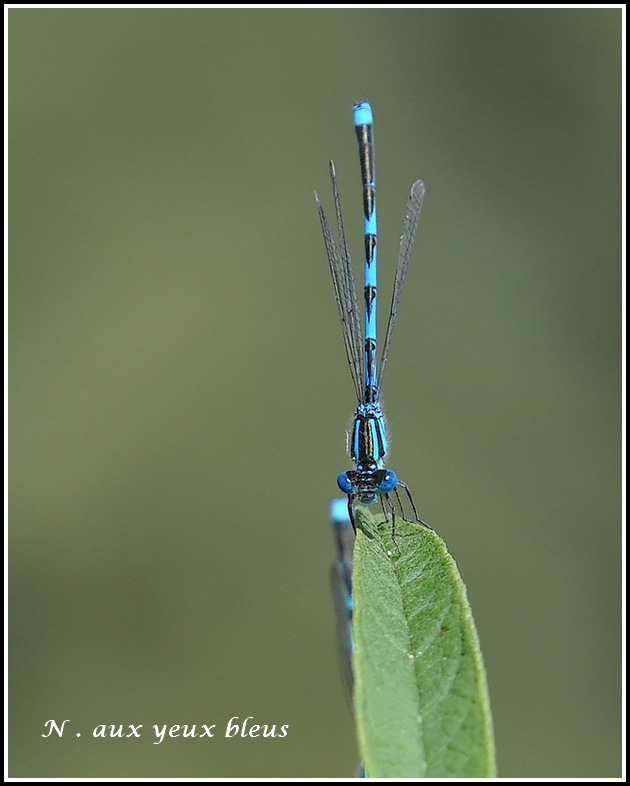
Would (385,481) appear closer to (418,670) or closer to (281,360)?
(418,670)

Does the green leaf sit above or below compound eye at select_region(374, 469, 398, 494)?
below

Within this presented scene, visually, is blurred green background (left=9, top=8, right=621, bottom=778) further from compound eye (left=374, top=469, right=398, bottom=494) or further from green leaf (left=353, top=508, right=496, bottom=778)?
green leaf (left=353, top=508, right=496, bottom=778)

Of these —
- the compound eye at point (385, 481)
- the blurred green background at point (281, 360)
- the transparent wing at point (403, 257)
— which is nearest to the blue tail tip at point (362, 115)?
the transparent wing at point (403, 257)

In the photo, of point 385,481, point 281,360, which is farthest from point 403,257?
point 281,360

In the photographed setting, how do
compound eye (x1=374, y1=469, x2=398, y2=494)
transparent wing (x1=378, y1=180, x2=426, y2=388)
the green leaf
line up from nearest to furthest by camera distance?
1. the green leaf
2. compound eye (x1=374, y1=469, x2=398, y2=494)
3. transparent wing (x1=378, y1=180, x2=426, y2=388)

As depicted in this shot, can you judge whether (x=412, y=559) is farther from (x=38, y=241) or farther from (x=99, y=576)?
(x=38, y=241)

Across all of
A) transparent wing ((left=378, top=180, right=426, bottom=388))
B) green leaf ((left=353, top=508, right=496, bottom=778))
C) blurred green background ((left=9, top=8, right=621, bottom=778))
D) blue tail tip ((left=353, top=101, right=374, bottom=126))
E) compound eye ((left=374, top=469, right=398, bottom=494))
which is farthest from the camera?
blurred green background ((left=9, top=8, right=621, bottom=778))

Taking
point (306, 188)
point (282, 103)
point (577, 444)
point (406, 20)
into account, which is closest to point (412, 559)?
point (577, 444)

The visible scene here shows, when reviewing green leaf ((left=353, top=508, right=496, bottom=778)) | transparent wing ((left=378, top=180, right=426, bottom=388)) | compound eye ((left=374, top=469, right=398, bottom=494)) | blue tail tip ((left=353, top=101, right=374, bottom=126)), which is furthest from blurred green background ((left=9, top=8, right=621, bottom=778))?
green leaf ((left=353, top=508, right=496, bottom=778))

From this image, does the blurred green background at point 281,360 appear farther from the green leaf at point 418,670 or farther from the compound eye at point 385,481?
the green leaf at point 418,670
